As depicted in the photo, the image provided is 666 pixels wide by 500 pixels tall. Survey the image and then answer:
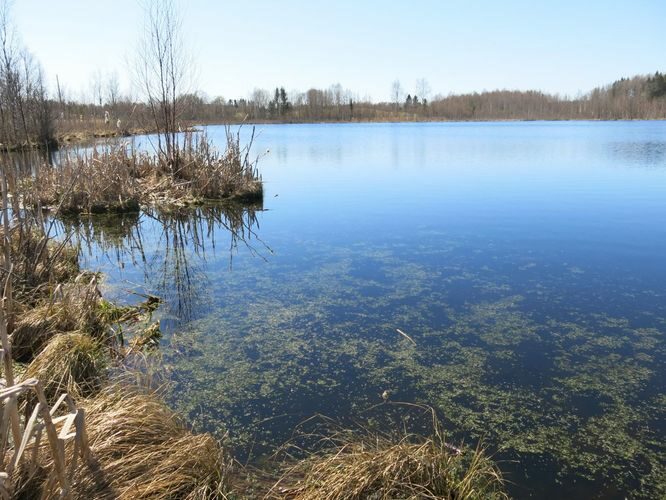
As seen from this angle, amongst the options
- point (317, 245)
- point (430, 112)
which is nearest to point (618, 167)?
point (317, 245)

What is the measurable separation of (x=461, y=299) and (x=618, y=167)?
434 inches

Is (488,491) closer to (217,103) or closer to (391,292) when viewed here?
(391,292)

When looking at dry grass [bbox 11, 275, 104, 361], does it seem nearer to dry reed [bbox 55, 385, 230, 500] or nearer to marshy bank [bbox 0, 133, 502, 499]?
marshy bank [bbox 0, 133, 502, 499]

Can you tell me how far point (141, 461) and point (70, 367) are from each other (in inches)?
47.8

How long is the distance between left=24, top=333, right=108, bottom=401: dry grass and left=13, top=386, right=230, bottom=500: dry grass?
1.62 feet

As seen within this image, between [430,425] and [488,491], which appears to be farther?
[430,425]

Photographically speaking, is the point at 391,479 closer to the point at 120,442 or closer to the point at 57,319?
the point at 120,442

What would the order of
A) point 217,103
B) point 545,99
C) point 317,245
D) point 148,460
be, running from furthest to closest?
point 545,99
point 217,103
point 317,245
point 148,460

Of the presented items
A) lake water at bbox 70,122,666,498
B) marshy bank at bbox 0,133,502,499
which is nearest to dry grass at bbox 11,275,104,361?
marshy bank at bbox 0,133,502,499

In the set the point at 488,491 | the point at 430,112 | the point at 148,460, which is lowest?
the point at 488,491

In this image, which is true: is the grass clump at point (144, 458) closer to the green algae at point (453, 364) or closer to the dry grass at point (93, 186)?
the green algae at point (453, 364)

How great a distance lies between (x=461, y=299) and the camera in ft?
14.6

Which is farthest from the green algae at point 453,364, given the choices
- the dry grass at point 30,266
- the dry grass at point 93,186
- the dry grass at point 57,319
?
the dry grass at point 93,186

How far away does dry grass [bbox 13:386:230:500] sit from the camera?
1744 mm
